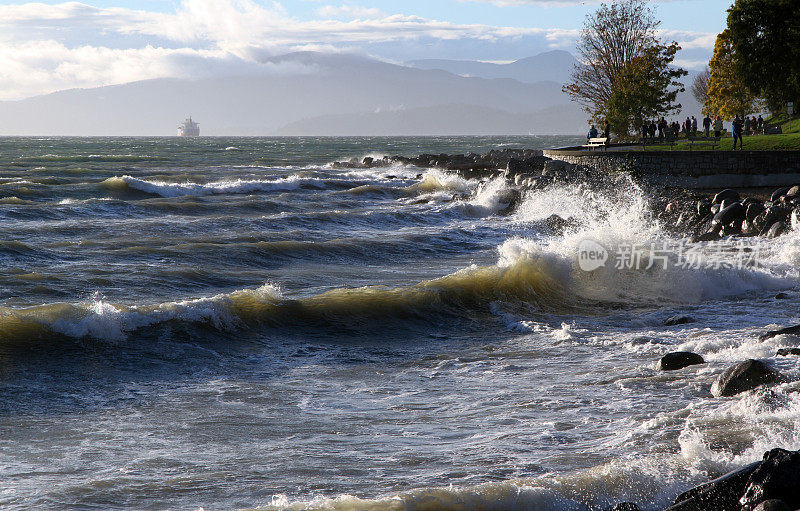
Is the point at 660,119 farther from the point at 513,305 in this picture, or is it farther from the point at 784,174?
the point at 513,305

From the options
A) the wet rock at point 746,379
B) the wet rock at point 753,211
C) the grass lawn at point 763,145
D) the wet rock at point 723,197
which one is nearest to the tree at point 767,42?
the grass lawn at point 763,145

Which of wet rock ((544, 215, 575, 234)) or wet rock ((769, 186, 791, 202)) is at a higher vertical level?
wet rock ((769, 186, 791, 202))

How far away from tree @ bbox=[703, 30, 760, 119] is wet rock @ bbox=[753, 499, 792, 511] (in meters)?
41.7

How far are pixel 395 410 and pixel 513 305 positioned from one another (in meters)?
5.62

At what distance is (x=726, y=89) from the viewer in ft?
149

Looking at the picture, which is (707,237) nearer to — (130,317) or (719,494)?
(130,317)

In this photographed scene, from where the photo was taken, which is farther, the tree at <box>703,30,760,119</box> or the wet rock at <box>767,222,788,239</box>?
the tree at <box>703,30,760,119</box>

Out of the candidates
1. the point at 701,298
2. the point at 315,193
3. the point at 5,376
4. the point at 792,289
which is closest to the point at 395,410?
the point at 5,376

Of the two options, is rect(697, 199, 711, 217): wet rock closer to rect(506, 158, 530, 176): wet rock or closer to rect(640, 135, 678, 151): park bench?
rect(506, 158, 530, 176): wet rock

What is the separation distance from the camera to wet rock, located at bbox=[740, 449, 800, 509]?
4.98 meters

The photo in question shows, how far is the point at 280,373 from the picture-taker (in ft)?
31.3

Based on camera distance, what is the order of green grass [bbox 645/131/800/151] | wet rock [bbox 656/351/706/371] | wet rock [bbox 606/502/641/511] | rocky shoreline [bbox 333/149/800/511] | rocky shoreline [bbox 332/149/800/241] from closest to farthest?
rocky shoreline [bbox 333/149/800/511] < wet rock [bbox 606/502/641/511] < wet rock [bbox 656/351/706/371] < rocky shoreline [bbox 332/149/800/241] < green grass [bbox 645/131/800/151]

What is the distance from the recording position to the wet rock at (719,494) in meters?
5.18

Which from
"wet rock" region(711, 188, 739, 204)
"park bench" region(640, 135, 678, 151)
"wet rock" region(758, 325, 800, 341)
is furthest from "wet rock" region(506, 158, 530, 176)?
"wet rock" region(758, 325, 800, 341)
